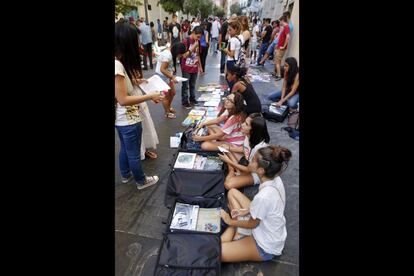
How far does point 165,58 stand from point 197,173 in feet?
8.14

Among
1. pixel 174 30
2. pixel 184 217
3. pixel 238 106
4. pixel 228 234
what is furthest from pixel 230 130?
pixel 174 30

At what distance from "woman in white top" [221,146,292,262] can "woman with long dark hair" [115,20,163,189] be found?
1.25m

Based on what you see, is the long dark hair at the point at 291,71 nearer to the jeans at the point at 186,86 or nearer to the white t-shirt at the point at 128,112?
the jeans at the point at 186,86

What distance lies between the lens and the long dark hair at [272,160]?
73.5 inches

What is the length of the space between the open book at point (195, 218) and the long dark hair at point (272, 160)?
34.1 inches

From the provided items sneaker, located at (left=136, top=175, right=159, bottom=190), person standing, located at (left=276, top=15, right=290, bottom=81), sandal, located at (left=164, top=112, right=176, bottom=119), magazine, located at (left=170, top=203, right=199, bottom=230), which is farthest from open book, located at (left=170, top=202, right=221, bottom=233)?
person standing, located at (left=276, top=15, right=290, bottom=81)

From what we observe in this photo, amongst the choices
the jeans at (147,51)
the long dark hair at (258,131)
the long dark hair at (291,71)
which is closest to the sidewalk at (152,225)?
the long dark hair at (258,131)

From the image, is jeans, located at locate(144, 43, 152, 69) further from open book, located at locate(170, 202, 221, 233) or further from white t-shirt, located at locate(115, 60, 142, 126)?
open book, located at locate(170, 202, 221, 233)

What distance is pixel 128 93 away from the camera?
2229 mm

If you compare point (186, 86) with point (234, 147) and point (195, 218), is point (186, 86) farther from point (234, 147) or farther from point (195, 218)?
point (195, 218)

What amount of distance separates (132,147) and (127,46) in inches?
41.5
